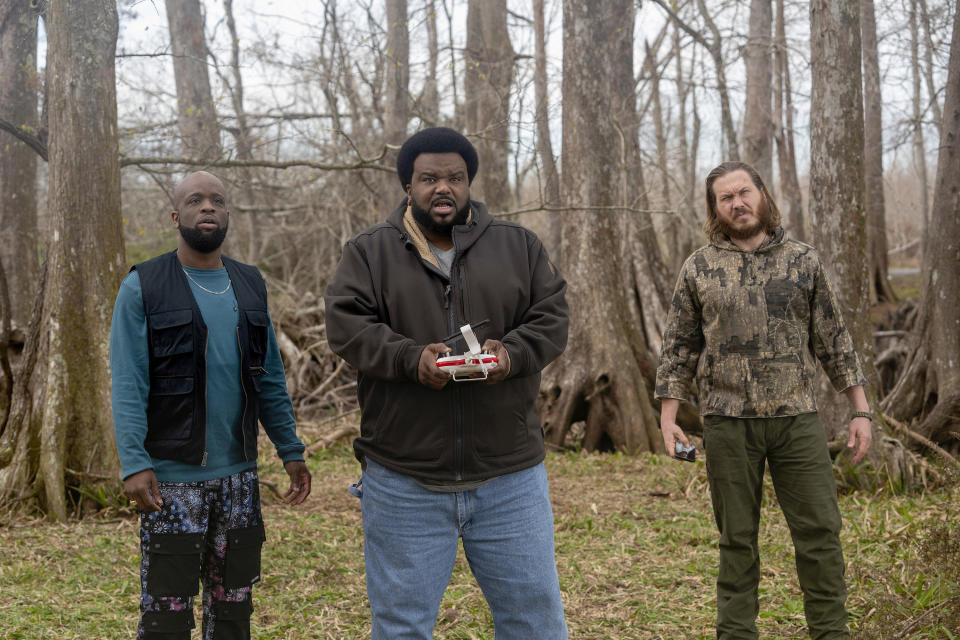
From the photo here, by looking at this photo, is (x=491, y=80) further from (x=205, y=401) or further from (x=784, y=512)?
(x=205, y=401)

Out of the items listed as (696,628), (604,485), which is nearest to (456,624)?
(696,628)

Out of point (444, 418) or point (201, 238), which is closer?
point (444, 418)

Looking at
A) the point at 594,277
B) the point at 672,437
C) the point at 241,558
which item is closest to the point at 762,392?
the point at 672,437

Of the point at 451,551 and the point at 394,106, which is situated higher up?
the point at 394,106

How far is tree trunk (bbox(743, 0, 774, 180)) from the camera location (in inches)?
596

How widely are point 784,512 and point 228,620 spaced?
7.28 ft

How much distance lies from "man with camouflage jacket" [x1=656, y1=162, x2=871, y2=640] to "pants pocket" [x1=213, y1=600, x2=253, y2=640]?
1.81m

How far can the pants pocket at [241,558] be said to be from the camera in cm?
319

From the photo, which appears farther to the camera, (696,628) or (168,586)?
(696,628)

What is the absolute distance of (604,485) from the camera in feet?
24.8

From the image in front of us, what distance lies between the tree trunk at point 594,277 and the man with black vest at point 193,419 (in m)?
5.75

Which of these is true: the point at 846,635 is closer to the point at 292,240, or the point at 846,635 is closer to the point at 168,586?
the point at 168,586

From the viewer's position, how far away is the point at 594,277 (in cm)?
905

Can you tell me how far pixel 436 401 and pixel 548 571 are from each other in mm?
636
